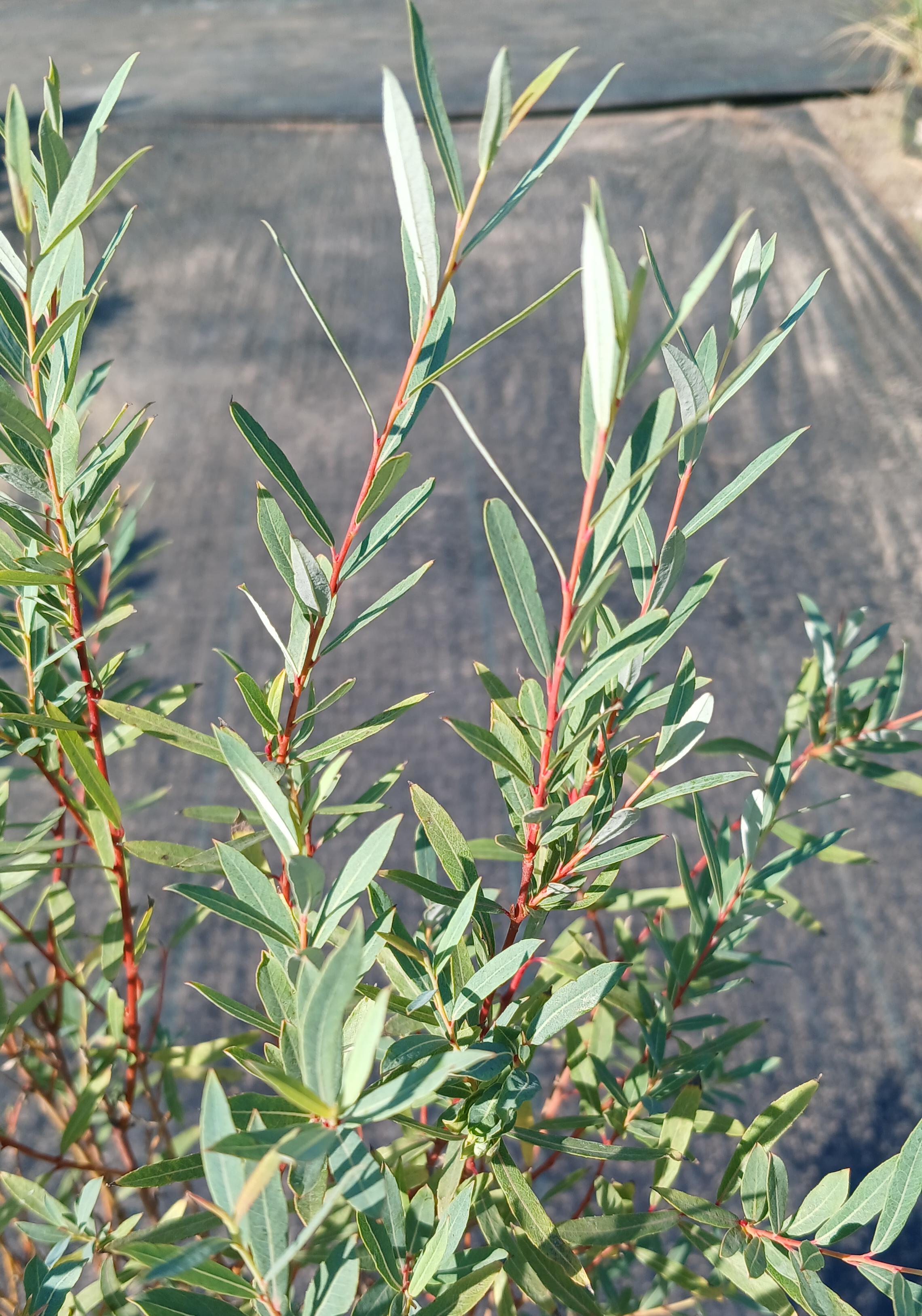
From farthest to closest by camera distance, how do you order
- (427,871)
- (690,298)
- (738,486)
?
(427,871) < (738,486) < (690,298)

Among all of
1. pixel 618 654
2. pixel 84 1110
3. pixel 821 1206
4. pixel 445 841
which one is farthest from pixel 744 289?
pixel 84 1110

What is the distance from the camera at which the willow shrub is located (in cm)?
30

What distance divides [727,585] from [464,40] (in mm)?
2836

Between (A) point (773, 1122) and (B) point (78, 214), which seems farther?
(A) point (773, 1122)

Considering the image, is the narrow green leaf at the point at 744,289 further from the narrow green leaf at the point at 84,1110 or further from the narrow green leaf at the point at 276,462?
the narrow green leaf at the point at 84,1110

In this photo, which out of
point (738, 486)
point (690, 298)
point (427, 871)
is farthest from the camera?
point (427, 871)

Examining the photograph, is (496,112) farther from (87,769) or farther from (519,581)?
(87,769)

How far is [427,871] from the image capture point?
0.52 meters

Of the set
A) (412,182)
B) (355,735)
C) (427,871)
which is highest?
(412,182)

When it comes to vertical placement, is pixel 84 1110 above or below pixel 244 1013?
below

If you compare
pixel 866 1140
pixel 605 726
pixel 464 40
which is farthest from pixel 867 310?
pixel 605 726

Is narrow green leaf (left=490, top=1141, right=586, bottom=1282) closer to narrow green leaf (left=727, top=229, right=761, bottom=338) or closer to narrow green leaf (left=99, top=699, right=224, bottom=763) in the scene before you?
narrow green leaf (left=99, top=699, right=224, bottom=763)

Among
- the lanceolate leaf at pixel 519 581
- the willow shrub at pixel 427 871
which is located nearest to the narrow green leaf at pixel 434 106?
the willow shrub at pixel 427 871

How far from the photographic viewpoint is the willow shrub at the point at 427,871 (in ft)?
1.00
